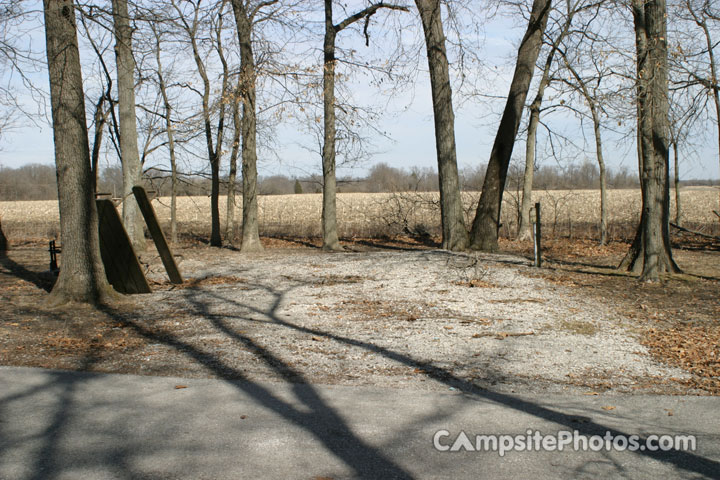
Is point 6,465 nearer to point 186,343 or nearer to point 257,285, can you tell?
point 186,343

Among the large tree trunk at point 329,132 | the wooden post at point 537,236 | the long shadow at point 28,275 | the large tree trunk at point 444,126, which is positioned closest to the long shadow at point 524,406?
the long shadow at point 28,275

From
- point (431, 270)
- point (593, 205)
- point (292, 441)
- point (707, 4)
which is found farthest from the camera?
point (593, 205)

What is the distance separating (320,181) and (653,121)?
15.1m

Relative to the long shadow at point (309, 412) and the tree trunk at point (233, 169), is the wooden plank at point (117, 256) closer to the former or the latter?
the long shadow at point (309, 412)

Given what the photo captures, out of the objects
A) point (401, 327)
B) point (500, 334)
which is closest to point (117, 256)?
point (401, 327)

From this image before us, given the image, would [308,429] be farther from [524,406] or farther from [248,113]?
[248,113]

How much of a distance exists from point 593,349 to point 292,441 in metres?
4.34

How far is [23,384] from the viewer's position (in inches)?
203

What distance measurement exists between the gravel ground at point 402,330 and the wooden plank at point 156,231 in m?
0.29

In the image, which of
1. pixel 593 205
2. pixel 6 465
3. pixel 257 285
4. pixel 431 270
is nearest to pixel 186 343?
pixel 6 465

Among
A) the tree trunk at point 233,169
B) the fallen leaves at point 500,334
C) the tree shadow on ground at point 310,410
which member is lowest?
the fallen leaves at point 500,334

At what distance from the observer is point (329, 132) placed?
1902cm

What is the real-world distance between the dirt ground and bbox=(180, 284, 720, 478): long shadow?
0.04 meters

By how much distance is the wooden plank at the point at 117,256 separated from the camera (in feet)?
34.0
